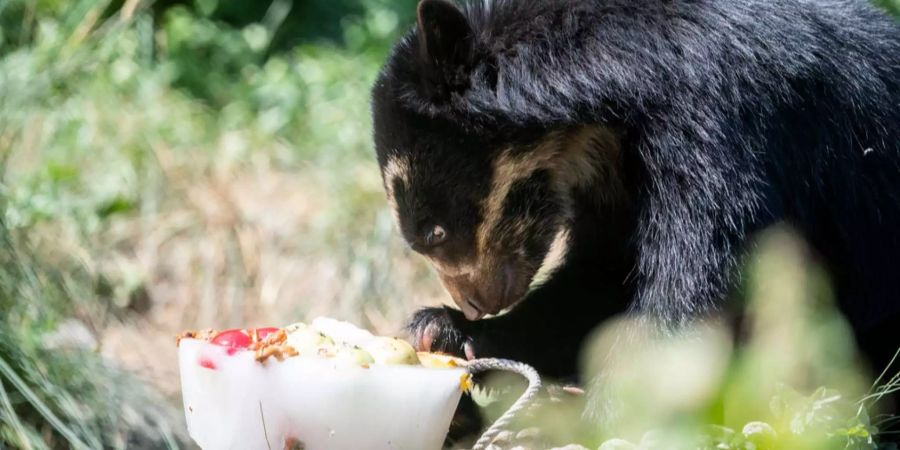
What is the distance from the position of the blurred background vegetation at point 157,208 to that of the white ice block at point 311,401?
36.7 inches

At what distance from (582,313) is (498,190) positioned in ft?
2.18

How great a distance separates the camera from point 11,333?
4453 mm

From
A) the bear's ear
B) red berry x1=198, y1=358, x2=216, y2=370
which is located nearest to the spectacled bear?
the bear's ear

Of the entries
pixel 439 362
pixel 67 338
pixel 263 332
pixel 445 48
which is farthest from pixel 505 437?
pixel 67 338

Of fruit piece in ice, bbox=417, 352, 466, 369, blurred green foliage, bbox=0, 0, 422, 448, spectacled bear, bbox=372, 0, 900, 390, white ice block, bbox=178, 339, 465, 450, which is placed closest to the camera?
white ice block, bbox=178, 339, 465, 450

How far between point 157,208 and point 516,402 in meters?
3.82

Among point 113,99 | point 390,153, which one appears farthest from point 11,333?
point 113,99

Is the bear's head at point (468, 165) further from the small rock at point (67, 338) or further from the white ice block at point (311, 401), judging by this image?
the small rock at point (67, 338)

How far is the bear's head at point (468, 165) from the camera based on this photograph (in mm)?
4102

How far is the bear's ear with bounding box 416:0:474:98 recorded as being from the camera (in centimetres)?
406

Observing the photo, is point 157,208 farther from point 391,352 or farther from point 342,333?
point 391,352

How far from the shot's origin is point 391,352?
3.43 m

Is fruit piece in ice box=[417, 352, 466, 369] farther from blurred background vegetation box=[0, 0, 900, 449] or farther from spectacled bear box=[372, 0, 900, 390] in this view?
blurred background vegetation box=[0, 0, 900, 449]

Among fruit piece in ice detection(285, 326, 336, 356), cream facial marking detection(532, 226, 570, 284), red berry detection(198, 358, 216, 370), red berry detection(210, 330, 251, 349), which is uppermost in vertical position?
red berry detection(210, 330, 251, 349)
